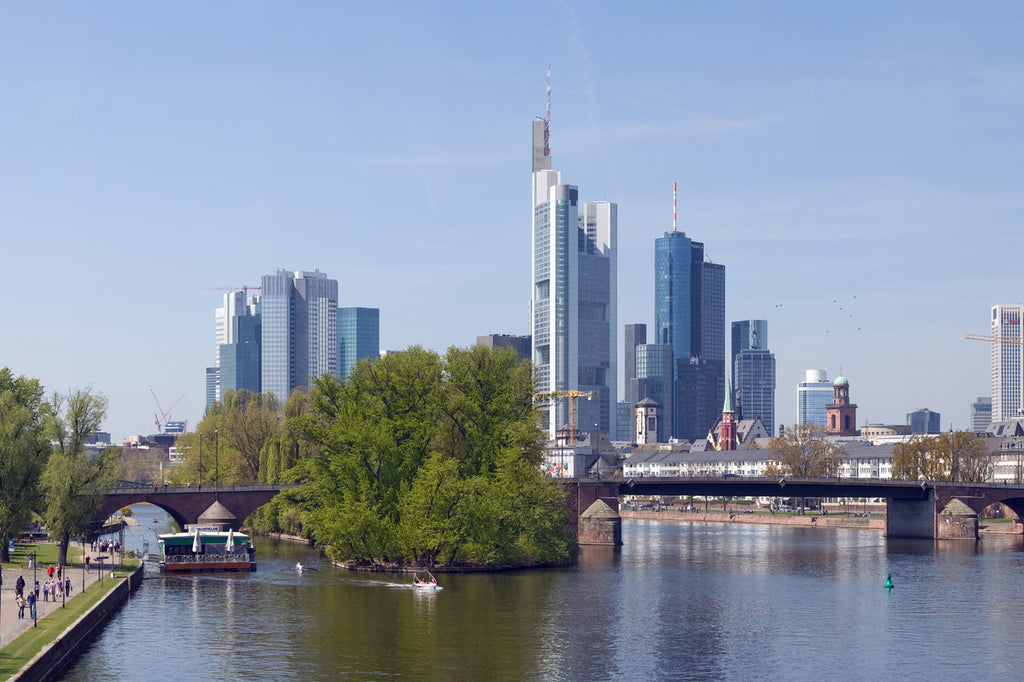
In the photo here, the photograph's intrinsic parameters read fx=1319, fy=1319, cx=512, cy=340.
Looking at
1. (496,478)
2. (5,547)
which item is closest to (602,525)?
(496,478)

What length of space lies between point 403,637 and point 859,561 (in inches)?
3091

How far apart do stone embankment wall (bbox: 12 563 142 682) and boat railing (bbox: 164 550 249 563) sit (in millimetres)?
22770

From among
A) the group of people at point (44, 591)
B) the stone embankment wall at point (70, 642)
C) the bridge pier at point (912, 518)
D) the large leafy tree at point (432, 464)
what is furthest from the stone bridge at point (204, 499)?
the bridge pier at point (912, 518)

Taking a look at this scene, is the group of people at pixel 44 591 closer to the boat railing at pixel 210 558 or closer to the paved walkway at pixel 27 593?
the paved walkway at pixel 27 593

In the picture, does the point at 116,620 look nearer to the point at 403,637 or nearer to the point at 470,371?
the point at 403,637

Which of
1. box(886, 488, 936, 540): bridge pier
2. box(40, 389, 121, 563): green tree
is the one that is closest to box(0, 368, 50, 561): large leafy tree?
box(40, 389, 121, 563): green tree

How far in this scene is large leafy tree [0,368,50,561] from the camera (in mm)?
109500

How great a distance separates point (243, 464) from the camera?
180 meters

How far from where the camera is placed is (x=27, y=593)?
91250 millimetres

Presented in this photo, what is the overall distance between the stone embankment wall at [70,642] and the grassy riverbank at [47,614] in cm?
42

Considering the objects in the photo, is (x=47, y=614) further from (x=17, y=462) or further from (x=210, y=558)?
(x=210, y=558)

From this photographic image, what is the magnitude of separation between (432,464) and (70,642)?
46374 mm

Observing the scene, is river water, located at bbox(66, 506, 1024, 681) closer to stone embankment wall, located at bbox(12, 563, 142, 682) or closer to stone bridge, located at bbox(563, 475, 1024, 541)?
stone embankment wall, located at bbox(12, 563, 142, 682)

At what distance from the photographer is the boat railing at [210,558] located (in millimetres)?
123938
